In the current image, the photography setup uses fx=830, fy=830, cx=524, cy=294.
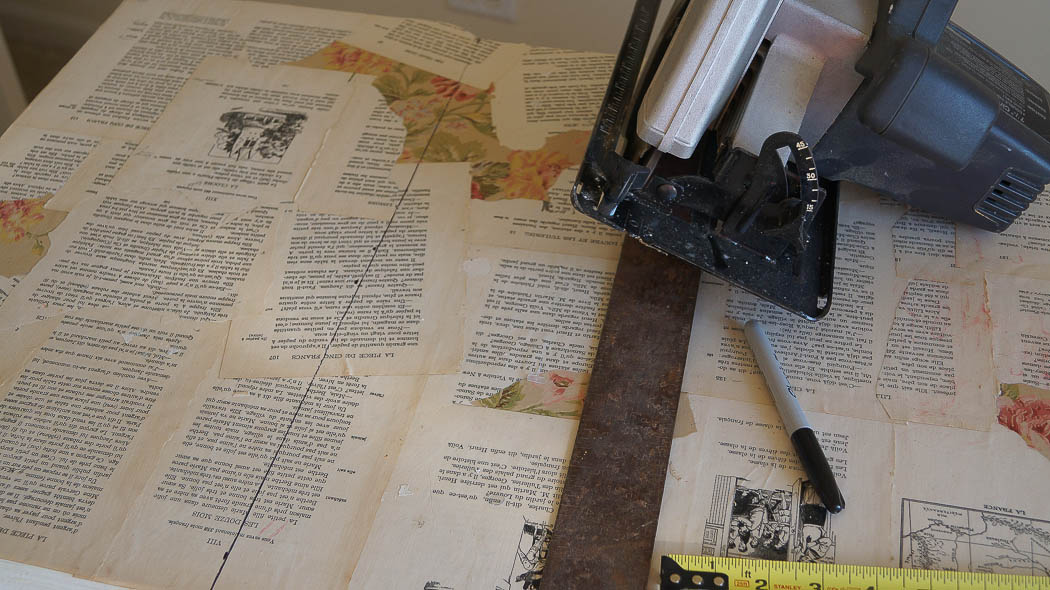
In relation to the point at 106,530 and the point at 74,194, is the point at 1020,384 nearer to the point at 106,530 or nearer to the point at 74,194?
the point at 106,530

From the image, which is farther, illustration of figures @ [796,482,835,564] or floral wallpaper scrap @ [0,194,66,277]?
floral wallpaper scrap @ [0,194,66,277]

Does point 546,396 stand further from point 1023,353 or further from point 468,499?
point 1023,353

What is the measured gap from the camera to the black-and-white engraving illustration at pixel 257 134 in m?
1.16

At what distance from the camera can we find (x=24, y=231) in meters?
1.08

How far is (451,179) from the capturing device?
3.68 feet

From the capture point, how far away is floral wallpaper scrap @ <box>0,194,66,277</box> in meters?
1.05

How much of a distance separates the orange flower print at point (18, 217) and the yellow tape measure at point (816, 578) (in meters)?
0.90

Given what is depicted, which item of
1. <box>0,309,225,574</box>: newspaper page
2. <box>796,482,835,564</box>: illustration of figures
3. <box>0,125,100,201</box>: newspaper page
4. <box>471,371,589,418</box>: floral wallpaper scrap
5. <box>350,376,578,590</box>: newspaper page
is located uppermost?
<box>0,125,100,201</box>: newspaper page

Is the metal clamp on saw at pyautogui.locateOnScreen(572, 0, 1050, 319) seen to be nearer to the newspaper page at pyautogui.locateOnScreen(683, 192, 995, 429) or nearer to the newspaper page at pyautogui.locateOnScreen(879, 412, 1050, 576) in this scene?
the newspaper page at pyautogui.locateOnScreen(683, 192, 995, 429)

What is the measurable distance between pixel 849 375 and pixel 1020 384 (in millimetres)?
179

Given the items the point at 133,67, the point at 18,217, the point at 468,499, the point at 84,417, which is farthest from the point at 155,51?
the point at 468,499

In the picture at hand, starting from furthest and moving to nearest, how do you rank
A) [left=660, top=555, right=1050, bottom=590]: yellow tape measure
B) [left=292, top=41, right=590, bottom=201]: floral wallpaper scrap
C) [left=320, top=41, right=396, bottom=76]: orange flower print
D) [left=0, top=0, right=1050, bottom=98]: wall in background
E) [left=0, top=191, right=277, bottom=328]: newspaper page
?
[left=0, top=0, right=1050, bottom=98]: wall in background, [left=320, top=41, right=396, bottom=76]: orange flower print, [left=292, top=41, right=590, bottom=201]: floral wallpaper scrap, [left=0, top=191, right=277, bottom=328]: newspaper page, [left=660, top=555, right=1050, bottom=590]: yellow tape measure

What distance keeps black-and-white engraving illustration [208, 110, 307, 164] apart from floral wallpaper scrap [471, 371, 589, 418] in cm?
50

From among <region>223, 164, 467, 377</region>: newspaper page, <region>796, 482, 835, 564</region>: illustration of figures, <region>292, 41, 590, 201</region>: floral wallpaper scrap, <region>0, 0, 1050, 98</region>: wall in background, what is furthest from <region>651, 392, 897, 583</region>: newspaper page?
<region>0, 0, 1050, 98</region>: wall in background
